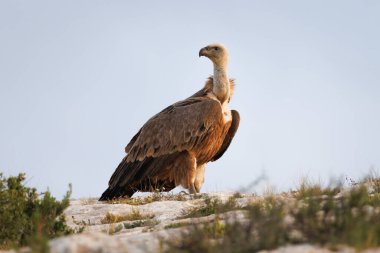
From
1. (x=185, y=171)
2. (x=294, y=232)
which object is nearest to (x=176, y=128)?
(x=185, y=171)

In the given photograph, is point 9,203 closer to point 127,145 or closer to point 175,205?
point 175,205

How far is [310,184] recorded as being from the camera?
10.2 m

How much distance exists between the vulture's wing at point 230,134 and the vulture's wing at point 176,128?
816 mm

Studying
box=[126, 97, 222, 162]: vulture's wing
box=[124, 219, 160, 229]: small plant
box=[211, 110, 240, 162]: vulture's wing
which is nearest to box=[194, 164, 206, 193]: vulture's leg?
box=[211, 110, 240, 162]: vulture's wing

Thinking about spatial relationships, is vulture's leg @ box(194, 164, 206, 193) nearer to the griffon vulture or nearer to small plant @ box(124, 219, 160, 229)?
the griffon vulture

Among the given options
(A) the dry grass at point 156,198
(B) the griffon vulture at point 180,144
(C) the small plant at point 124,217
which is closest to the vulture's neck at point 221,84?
(B) the griffon vulture at point 180,144

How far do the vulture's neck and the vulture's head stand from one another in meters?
0.14

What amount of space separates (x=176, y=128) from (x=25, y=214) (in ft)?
21.0

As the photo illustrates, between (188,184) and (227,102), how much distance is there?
2295mm

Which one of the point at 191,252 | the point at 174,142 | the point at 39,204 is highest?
the point at 174,142

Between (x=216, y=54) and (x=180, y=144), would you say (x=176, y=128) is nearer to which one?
(x=180, y=144)

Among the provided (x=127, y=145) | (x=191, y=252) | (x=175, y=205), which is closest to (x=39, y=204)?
(x=175, y=205)

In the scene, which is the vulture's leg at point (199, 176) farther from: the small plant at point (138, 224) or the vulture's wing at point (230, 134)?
the small plant at point (138, 224)

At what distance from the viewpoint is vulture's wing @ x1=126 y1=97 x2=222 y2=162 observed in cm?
1419
